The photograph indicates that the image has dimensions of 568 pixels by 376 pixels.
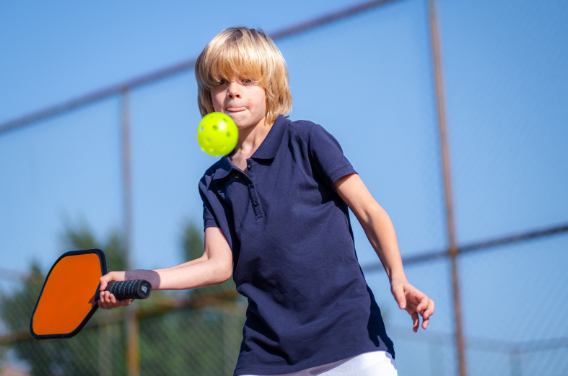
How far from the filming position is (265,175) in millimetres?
1895

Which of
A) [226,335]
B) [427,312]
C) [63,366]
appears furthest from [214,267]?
[226,335]

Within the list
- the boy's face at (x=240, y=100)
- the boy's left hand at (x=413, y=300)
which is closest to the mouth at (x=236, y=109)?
the boy's face at (x=240, y=100)

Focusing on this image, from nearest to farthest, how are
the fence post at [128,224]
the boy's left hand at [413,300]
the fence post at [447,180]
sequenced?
the boy's left hand at [413,300]
the fence post at [447,180]
the fence post at [128,224]

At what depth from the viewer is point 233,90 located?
6.40 ft

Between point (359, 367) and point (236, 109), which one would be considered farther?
point (236, 109)

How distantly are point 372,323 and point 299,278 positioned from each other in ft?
0.77

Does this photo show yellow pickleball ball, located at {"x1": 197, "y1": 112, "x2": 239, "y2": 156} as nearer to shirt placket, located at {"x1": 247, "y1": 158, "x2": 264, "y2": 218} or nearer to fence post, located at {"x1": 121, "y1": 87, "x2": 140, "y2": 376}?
shirt placket, located at {"x1": 247, "y1": 158, "x2": 264, "y2": 218}

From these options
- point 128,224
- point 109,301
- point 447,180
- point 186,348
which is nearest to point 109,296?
point 109,301

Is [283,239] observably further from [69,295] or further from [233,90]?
[69,295]

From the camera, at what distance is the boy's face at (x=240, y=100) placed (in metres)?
1.96

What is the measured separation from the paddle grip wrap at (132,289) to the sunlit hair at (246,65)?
2.37 feet

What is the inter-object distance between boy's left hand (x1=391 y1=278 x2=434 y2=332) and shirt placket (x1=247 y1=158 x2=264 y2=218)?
0.44 metres

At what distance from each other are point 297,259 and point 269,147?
0.38m

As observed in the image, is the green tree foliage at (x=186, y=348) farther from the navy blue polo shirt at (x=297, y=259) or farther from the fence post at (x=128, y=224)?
the navy blue polo shirt at (x=297, y=259)
